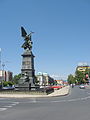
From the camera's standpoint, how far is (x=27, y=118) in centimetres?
1074

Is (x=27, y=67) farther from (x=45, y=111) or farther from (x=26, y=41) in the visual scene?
(x=45, y=111)

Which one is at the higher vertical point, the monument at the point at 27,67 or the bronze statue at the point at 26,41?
the bronze statue at the point at 26,41

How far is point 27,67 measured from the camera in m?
36.2

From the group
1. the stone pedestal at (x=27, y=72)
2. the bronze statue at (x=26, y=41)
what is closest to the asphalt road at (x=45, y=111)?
the stone pedestal at (x=27, y=72)

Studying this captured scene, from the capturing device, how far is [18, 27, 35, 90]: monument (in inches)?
1384

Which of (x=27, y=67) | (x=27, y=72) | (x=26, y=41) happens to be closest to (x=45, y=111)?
(x=27, y=72)

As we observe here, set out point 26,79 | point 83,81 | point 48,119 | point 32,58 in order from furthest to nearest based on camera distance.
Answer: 1. point 83,81
2. point 32,58
3. point 26,79
4. point 48,119

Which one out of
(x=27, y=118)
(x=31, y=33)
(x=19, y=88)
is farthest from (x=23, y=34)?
(x=27, y=118)

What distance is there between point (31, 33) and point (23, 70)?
705 cm

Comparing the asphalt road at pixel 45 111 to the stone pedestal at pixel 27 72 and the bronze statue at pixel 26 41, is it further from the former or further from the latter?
the bronze statue at pixel 26 41

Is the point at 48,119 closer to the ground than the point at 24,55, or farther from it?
closer to the ground

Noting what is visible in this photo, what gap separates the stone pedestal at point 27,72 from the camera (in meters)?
35.1

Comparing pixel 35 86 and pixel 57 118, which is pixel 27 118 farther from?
pixel 35 86

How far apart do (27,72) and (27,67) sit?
0.89m
